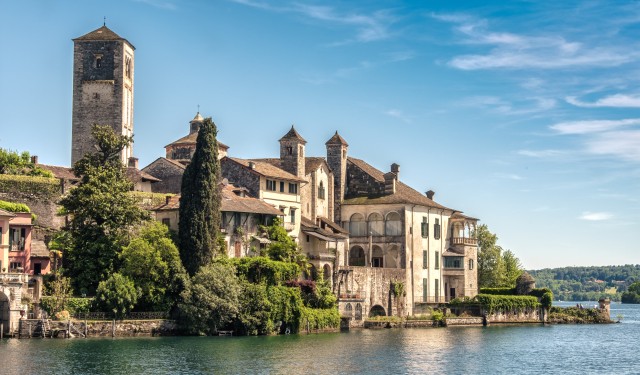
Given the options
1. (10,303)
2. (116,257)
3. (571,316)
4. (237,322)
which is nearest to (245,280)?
(237,322)

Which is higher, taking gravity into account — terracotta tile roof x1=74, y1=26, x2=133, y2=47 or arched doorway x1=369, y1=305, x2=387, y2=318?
terracotta tile roof x1=74, y1=26, x2=133, y2=47

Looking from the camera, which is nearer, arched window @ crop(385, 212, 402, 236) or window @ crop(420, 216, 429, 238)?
arched window @ crop(385, 212, 402, 236)

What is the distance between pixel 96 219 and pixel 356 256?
121ft

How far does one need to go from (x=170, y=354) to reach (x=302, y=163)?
44139 mm

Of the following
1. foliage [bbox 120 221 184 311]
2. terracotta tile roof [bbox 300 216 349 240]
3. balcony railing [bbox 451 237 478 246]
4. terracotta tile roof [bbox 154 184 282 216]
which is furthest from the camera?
balcony railing [bbox 451 237 478 246]

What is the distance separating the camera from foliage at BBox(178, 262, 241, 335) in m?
73.4

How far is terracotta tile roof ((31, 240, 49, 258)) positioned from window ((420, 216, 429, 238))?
139 feet

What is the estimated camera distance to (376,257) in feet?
346

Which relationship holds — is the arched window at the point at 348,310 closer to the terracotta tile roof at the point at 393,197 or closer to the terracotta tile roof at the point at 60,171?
the terracotta tile roof at the point at 393,197

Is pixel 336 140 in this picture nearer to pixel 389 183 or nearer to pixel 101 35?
pixel 389 183

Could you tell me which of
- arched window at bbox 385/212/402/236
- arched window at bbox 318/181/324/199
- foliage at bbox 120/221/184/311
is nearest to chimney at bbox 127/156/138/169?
arched window at bbox 318/181/324/199

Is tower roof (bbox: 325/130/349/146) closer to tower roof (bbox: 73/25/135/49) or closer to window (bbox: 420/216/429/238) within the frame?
window (bbox: 420/216/429/238)

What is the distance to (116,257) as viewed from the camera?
75625 mm

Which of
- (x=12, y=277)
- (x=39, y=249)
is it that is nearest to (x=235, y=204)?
(x=39, y=249)
